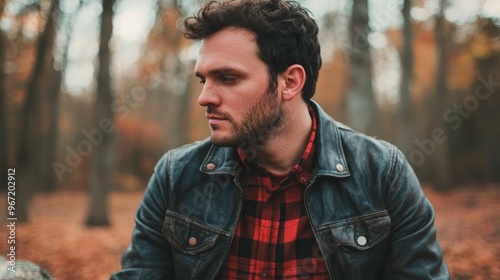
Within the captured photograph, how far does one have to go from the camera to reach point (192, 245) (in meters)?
2.44

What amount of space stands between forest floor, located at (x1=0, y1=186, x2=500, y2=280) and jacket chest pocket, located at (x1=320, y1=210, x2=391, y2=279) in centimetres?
331

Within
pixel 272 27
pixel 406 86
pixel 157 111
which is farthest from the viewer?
pixel 157 111

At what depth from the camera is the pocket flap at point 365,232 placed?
227 centimetres

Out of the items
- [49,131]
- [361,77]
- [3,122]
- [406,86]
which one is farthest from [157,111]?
[361,77]

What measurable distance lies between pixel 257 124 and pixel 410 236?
1056 mm

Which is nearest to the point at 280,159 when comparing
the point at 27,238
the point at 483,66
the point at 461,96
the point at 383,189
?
the point at 383,189

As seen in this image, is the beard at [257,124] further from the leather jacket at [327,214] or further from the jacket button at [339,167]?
the jacket button at [339,167]

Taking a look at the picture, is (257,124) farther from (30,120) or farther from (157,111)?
(157,111)

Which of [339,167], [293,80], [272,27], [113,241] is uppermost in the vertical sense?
[272,27]

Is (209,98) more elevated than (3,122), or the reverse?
(209,98)

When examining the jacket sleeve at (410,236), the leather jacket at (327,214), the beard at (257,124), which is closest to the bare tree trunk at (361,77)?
the leather jacket at (327,214)

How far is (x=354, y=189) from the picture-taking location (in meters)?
2.38

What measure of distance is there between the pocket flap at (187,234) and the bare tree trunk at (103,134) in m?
6.88

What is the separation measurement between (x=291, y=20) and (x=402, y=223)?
4.61ft
